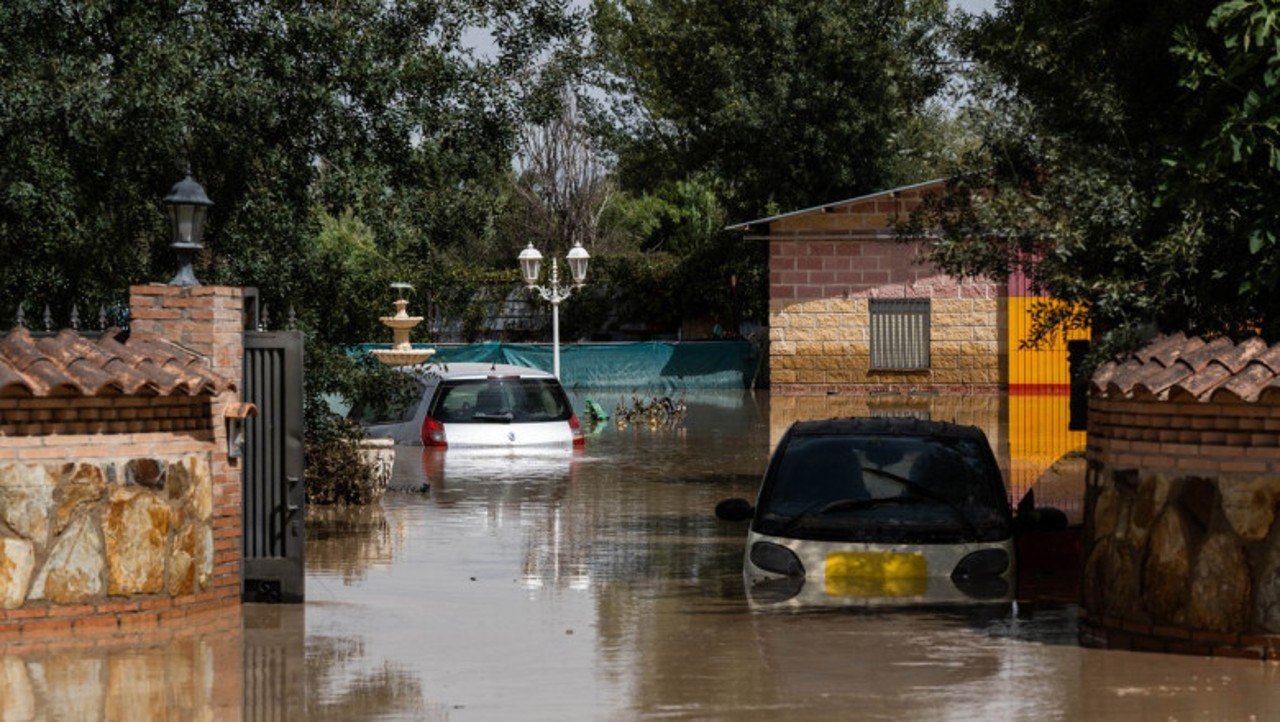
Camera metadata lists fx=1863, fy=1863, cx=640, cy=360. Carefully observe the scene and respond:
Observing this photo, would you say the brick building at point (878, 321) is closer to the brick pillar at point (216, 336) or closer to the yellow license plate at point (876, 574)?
the brick pillar at point (216, 336)

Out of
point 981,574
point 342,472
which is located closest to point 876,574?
point 981,574

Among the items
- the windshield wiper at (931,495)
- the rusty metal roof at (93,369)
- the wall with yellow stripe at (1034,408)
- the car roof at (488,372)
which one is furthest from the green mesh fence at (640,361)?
the rusty metal roof at (93,369)

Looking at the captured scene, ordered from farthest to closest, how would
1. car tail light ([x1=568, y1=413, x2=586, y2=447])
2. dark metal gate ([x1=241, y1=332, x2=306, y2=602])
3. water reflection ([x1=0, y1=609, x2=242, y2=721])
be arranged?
car tail light ([x1=568, y1=413, x2=586, y2=447]) < dark metal gate ([x1=241, y1=332, x2=306, y2=602]) < water reflection ([x1=0, y1=609, x2=242, y2=721])

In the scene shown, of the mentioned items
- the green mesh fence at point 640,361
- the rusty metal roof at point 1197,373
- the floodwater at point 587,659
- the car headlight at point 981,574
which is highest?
the green mesh fence at point 640,361

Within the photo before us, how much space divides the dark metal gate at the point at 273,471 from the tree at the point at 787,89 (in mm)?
36862

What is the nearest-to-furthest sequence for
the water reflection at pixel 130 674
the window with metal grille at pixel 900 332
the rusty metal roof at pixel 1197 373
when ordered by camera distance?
the water reflection at pixel 130 674
the rusty metal roof at pixel 1197 373
the window with metal grille at pixel 900 332

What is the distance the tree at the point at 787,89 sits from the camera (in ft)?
165

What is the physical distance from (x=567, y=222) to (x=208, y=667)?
54452 millimetres

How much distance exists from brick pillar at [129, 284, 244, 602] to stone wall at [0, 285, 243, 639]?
0.02 m

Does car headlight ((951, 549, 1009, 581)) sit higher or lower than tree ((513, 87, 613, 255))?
lower

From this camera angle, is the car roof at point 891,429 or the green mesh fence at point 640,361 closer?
the car roof at point 891,429

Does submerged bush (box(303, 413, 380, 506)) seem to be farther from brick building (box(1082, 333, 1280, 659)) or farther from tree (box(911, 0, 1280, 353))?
brick building (box(1082, 333, 1280, 659))

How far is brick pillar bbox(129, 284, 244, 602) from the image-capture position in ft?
39.5

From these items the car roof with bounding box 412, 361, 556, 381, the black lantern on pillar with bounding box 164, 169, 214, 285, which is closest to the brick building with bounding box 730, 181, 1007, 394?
the car roof with bounding box 412, 361, 556, 381
